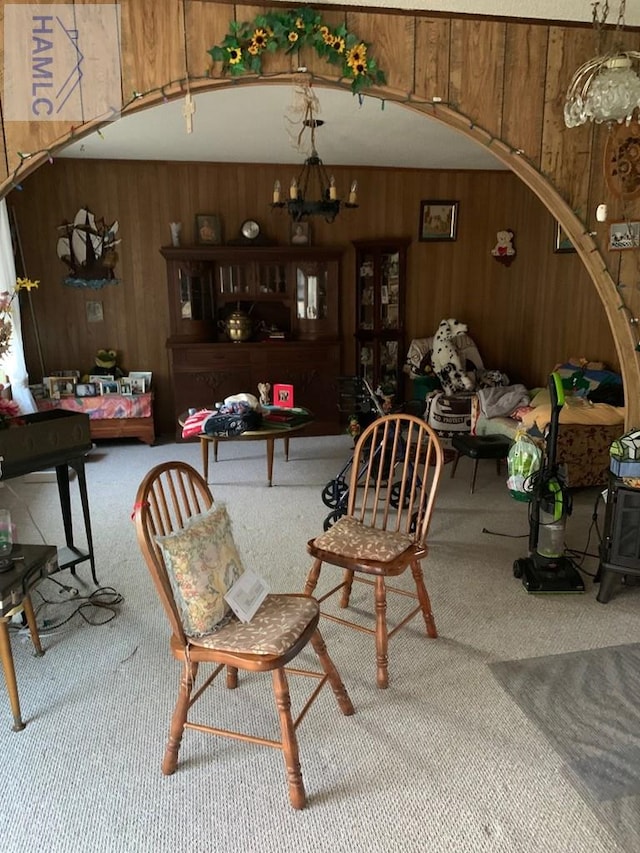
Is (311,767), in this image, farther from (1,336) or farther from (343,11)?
(343,11)

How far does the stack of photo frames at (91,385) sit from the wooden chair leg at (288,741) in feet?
15.0

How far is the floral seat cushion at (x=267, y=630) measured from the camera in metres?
1.77

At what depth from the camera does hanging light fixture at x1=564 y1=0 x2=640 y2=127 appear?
245 cm

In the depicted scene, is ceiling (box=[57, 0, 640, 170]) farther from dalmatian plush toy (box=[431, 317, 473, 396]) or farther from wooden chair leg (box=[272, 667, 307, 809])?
wooden chair leg (box=[272, 667, 307, 809])

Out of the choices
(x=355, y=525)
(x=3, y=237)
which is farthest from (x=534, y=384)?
(x=3, y=237)

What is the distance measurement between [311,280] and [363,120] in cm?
192

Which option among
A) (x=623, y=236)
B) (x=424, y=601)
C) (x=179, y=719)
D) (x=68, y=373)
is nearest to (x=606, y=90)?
(x=623, y=236)

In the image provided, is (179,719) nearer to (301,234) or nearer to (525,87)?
(525,87)

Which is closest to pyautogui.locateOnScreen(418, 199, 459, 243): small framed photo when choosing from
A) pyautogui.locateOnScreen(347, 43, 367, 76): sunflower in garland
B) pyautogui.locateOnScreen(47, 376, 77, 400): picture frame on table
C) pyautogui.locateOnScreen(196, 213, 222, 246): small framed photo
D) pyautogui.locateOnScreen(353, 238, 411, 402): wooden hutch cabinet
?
pyautogui.locateOnScreen(353, 238, 411, 402): wooden hutch cabinet

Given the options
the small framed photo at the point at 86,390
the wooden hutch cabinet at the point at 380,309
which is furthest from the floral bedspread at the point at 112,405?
the wooden hutch cabinet at the point at 380,309

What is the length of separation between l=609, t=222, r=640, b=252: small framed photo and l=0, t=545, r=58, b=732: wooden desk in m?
2.88

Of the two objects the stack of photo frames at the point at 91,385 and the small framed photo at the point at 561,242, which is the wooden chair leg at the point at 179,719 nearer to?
the stack of photo frames at the point at 91,385

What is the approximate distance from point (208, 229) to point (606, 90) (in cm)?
435

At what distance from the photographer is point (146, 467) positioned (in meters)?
5.24
